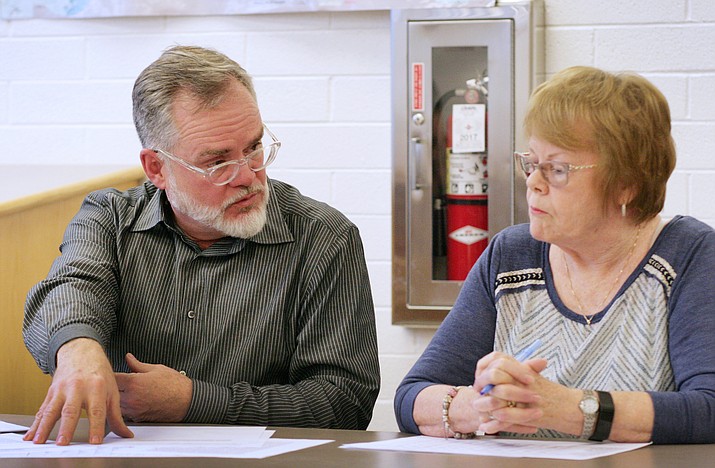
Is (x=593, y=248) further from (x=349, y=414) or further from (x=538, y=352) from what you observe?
(x=349, y=414)

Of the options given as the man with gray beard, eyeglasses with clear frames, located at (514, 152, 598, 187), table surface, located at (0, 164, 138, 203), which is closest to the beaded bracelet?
the man with gray beard

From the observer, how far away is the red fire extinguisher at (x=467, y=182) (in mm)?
2680

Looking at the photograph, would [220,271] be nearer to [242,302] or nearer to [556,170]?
[242,302]

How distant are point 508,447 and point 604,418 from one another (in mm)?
143

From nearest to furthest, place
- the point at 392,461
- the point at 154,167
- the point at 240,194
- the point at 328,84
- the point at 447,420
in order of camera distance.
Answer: the point at 392,461
the point at 447,420
the point at 240,194
the point at 154,167
the point at 328,84

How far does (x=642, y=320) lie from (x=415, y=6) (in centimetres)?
141

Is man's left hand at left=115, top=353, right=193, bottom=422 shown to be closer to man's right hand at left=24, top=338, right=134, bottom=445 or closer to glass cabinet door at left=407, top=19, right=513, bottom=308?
man's right hand at left=24, top=338, right=134, bottom=445

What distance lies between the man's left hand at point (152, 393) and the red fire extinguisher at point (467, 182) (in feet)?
4.24

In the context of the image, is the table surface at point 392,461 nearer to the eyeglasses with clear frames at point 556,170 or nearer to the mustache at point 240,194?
the eyeglasses with clear frames at point 556,170

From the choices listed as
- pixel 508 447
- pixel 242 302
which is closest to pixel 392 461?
pixel 508 447

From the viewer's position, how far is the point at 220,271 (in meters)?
1.81

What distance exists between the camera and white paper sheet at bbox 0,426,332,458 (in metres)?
1.27

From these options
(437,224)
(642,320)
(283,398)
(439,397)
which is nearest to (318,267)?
(283,398)

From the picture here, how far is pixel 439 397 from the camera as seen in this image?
1484 millimetres
